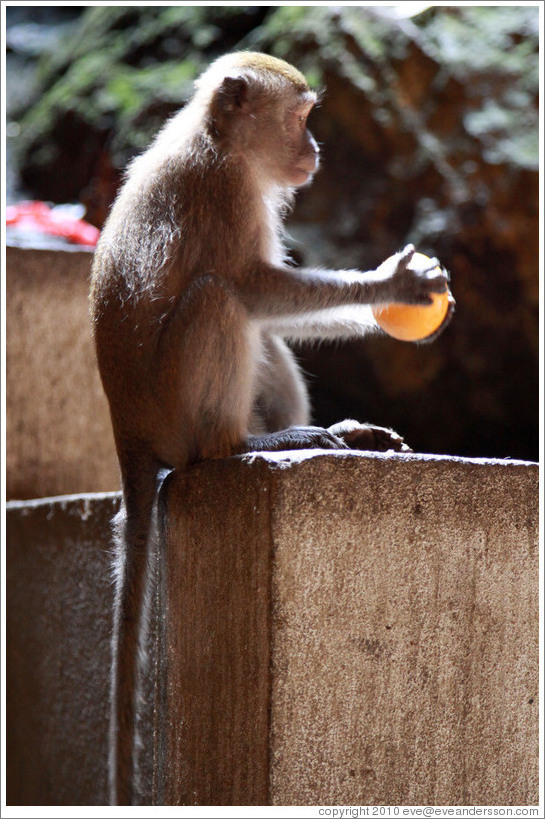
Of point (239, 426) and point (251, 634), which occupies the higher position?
point (239, 426)

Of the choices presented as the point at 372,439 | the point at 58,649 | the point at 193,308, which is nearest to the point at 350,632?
the point at 372,439

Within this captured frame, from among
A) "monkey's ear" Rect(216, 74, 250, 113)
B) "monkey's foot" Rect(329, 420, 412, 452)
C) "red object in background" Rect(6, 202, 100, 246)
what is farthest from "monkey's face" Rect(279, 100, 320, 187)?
"red object in background" Rect(6, 202, 100, 246)

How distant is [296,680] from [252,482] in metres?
0.60

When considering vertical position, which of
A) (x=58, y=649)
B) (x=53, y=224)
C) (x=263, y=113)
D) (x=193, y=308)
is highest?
(x=53, y=224)

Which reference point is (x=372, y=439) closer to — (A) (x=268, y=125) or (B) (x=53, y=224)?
(A) (x=268, y=125)

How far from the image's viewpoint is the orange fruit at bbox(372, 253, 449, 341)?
3.54 meters

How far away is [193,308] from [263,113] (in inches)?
42.2

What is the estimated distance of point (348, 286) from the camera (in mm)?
3514

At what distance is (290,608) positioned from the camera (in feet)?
9.01

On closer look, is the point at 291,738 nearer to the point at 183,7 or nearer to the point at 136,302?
the point at 136,302

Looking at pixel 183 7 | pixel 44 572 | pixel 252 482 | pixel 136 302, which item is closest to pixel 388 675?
pixel 252 482

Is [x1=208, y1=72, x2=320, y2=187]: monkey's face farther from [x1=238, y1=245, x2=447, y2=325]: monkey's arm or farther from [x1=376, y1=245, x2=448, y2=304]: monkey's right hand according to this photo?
[x1=376, y1=245, x2=448, y2=304]: monkey's right hand

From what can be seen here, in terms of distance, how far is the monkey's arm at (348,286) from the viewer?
11.2 feet

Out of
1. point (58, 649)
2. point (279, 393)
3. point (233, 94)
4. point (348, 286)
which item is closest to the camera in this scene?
point (348, 286)
